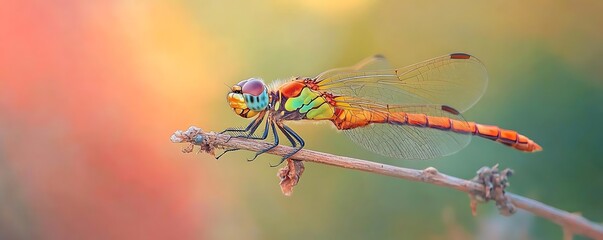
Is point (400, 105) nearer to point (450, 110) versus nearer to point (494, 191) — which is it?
point (450, 110)

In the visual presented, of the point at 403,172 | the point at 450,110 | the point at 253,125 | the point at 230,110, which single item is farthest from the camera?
the point at 230,110

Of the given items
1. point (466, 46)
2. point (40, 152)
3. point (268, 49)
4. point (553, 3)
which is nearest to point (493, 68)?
point (466, 46)

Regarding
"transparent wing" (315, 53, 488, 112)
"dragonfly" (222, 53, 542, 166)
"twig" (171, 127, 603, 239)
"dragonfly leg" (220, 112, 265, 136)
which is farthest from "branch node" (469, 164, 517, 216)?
"dragonfly leg" (220, 112, 265, 136)

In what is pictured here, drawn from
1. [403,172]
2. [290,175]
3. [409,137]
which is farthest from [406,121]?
[290,175]

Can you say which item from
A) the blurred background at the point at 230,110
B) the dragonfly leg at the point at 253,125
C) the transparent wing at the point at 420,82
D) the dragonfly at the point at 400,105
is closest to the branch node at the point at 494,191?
the dragonfly at the point at 400,105

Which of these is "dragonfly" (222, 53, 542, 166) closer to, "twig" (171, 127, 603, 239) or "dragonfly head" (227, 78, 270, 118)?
"dragonfly head" (227, 78, 270, 118)

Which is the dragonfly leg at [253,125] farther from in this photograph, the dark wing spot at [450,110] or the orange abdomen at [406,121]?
the dark wing spot at [450,110]

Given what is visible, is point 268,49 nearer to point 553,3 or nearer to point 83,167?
point 83,167
